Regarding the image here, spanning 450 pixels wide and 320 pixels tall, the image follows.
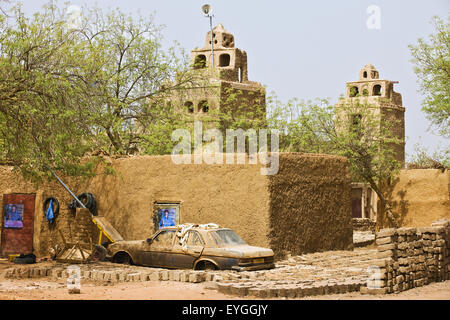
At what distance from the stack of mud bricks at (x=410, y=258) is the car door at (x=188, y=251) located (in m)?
3.95

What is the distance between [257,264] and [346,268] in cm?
214

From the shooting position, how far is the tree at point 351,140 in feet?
79.1

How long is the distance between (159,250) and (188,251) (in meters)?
0.90

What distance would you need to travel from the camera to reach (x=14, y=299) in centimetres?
1087

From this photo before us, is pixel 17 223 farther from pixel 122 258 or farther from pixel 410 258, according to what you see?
pixel 410 258

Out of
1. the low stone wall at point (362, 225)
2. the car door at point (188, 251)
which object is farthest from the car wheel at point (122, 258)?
the low stone wall at point (362, 225)

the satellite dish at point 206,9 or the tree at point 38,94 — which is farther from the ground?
the satellite dish at point 206,9

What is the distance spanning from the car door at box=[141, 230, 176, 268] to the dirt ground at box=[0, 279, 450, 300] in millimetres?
1824

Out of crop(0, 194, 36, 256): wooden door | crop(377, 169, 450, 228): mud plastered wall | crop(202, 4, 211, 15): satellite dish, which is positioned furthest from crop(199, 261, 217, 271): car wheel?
crop(202, 4, 211, 15): satellite dish

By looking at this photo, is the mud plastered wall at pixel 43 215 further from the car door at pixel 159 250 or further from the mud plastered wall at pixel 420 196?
the mud plastered wall at pixel 420 196

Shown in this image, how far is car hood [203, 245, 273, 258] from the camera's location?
46.0 feet

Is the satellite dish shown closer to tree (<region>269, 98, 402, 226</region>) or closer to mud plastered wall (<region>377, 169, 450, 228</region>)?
tree (<region>269, 98, 402, 226</region>)
